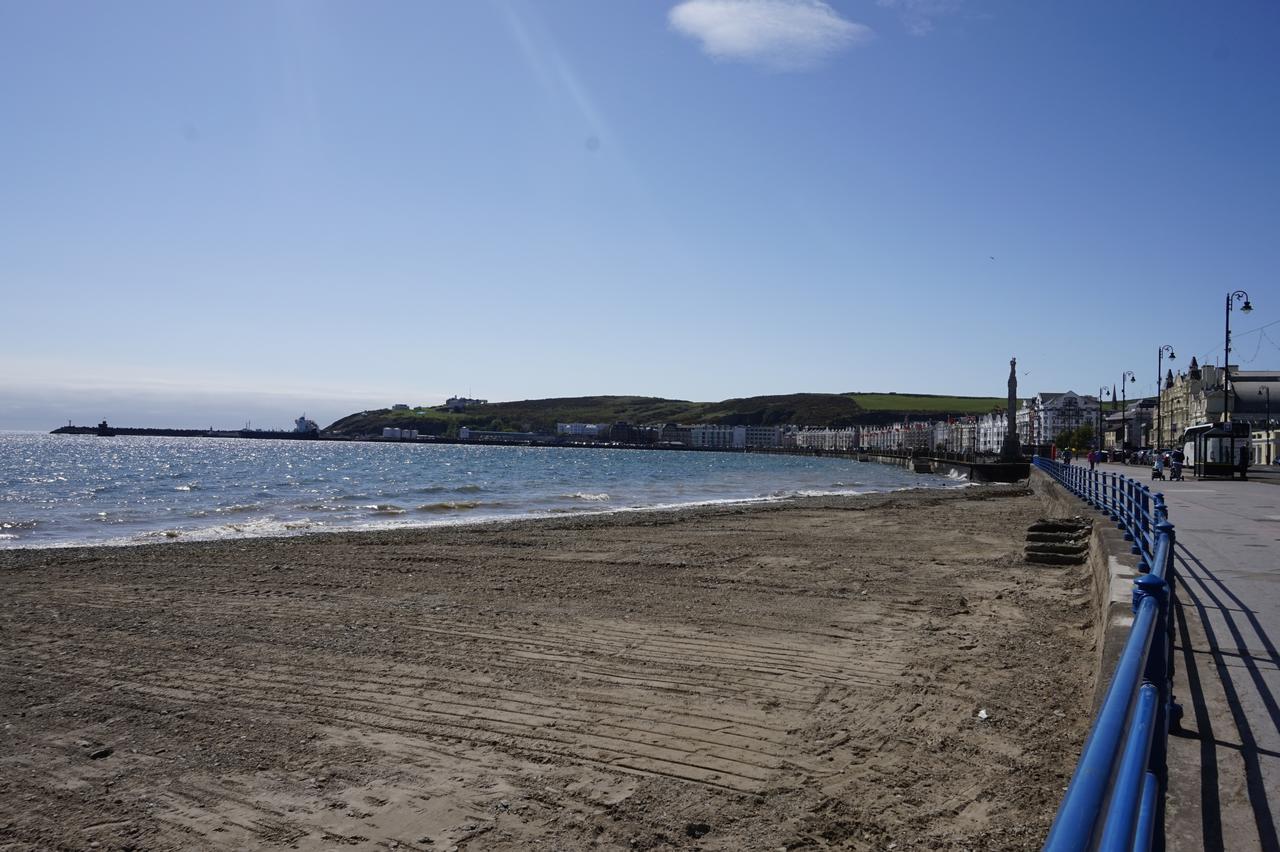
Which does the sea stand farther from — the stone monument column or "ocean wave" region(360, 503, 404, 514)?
the stone monument column

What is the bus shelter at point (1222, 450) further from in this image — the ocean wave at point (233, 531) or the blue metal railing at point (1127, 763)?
the blue metal railing at point (1127, 763)

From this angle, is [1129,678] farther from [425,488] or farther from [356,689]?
[425,488]

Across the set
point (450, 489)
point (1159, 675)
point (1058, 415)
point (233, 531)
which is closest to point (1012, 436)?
point (450, 489)

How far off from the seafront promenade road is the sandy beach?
966 mm

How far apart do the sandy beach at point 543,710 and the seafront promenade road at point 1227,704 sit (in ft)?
3.17

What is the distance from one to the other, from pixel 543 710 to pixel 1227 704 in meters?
4.66

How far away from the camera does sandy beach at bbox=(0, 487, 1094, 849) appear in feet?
17.3

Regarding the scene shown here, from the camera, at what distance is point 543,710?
7.22 meters

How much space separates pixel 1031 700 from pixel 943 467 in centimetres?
9624

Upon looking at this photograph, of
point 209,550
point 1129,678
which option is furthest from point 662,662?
point 209,550

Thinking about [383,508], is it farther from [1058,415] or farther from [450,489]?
[1058,415]

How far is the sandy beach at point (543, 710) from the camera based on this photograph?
17.3 feet

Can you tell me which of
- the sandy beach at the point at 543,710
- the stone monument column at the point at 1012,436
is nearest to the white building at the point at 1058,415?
the stone monument column at the point at 1012,436

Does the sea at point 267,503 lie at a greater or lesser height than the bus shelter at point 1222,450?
lesser
